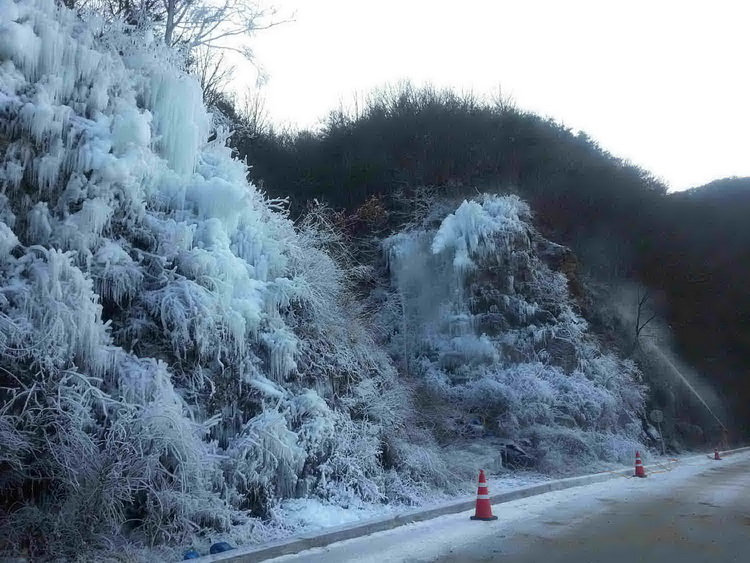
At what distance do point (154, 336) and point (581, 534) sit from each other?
20.4 feet

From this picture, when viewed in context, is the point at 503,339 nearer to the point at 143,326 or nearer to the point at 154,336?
the point at 154,336

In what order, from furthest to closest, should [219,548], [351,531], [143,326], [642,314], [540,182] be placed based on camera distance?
1. [540,182]
2. [642,314]
3. [143,326]
4. [351,531]
5. [219,548]

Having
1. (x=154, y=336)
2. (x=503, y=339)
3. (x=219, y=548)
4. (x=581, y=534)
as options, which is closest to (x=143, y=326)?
(x=154, y=336)

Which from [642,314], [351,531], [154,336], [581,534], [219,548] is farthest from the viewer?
[642,314]

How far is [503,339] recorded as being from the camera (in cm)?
2120

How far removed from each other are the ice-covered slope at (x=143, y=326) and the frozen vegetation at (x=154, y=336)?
0.03 metres

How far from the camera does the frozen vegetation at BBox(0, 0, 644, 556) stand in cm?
718

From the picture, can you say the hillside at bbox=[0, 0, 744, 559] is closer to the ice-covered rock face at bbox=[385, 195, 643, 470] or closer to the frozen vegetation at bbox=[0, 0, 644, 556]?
the frozen vegetation at bbox=[0, 0, 644, 556]

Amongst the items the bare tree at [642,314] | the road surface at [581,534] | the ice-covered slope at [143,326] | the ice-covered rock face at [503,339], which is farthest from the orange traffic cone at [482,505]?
the bare tree at [642,314]

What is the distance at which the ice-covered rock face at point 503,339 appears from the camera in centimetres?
1902

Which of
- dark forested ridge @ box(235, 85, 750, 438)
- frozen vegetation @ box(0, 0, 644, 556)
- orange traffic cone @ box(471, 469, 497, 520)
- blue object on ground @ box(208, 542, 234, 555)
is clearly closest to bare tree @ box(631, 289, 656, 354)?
dark forested ridge @ box(235, 85, 750, 438)

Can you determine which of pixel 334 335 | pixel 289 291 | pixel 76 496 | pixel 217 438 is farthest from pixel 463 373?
pixel 76 496

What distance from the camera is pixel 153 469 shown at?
7.25m

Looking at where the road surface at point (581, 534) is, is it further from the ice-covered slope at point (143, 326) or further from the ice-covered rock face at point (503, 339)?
the ice-covered rock face at point (503, 339)
